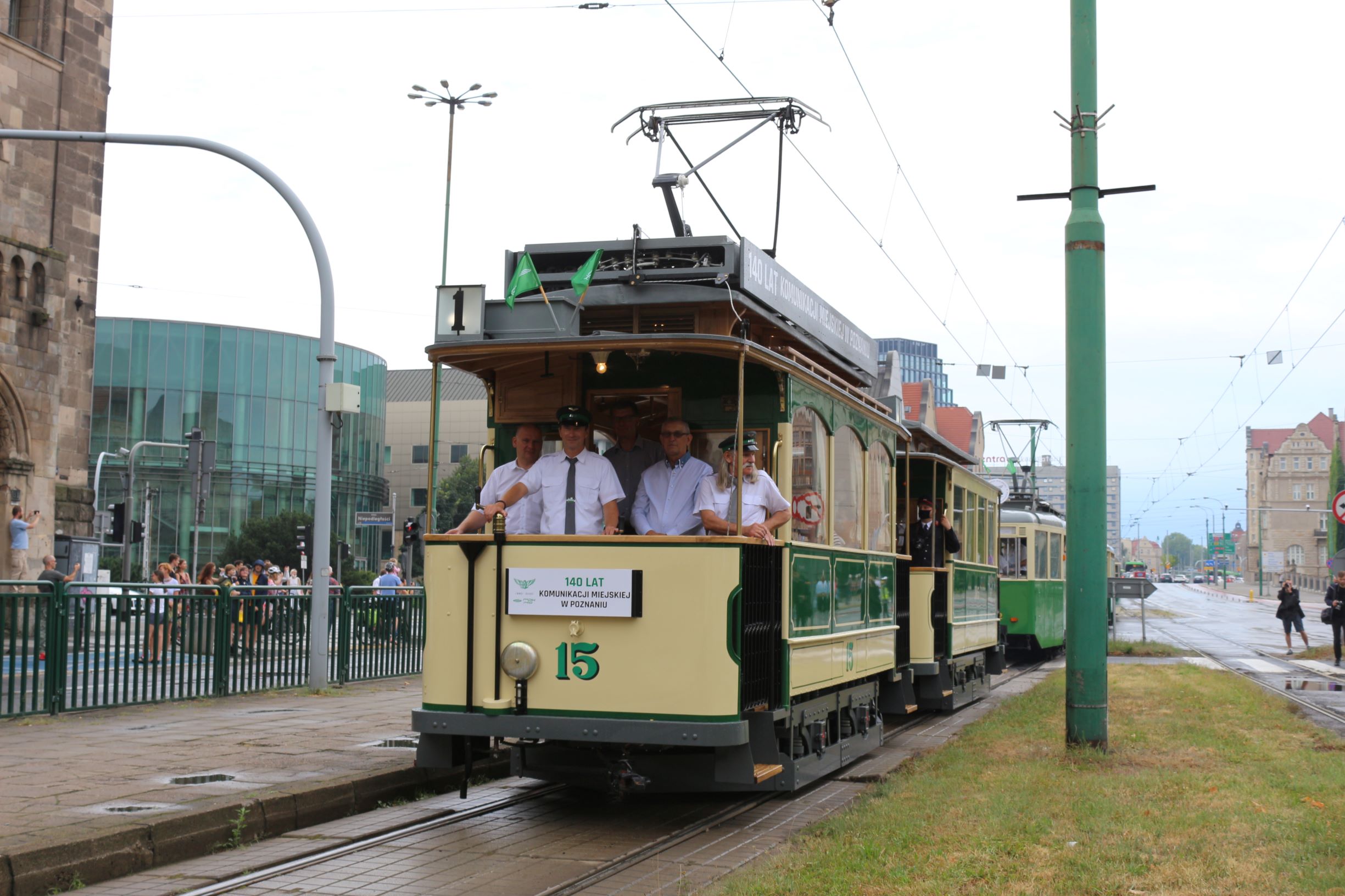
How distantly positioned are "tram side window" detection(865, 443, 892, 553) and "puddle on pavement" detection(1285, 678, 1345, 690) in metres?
9.41

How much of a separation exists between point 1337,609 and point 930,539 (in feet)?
44.0

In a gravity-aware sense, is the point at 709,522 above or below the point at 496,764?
above

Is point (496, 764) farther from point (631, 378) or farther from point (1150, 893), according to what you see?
point (1150, 893)

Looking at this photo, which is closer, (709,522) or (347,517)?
(709,522)

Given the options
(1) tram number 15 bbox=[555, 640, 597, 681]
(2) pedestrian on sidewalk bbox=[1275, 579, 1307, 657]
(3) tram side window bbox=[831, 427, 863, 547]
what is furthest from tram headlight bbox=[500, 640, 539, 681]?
(2) pedestrian on sidewalk bbox=[1275, 579, 1307, 657]

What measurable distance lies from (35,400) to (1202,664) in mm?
20932

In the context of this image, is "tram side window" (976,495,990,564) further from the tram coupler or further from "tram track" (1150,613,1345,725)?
the tram coupler

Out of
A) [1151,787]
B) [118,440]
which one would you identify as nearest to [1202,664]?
[1151,787]

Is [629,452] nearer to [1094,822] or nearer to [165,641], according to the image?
[1094,822]

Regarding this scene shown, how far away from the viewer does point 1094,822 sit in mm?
7398

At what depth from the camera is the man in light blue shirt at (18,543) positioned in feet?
74.5

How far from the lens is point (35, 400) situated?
25000 mm

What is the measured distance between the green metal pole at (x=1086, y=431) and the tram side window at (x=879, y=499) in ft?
4.96

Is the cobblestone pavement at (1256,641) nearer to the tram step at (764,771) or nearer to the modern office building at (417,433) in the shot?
the tram step at (764,771)
